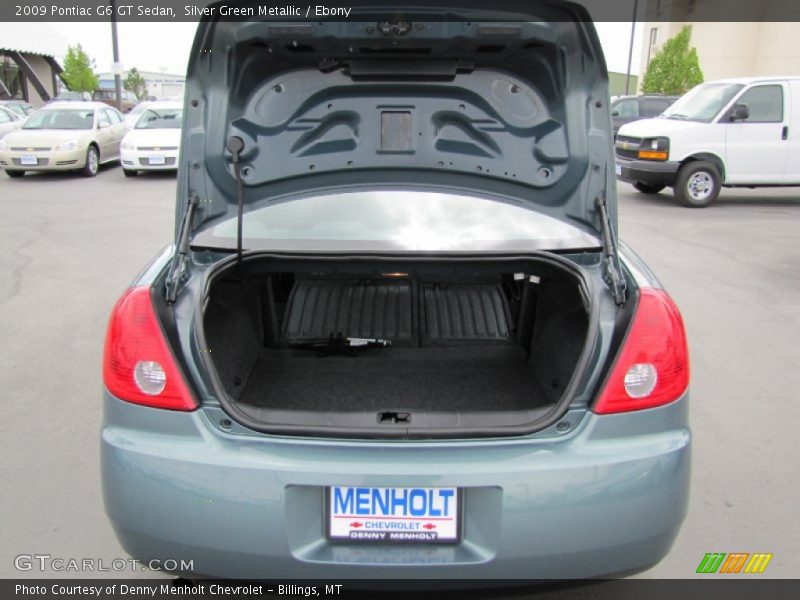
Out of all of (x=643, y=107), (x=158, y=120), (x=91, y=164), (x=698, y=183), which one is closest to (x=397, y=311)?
(x=698, y=183)

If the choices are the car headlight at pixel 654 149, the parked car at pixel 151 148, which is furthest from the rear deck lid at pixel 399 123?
the parked car at pixel 151 148

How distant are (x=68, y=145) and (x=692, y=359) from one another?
12.8m

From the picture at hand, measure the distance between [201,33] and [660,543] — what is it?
7.12 feet

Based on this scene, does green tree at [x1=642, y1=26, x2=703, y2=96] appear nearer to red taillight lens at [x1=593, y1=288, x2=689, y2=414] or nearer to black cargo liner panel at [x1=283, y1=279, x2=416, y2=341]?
black cargo liner panel at [x1=283, y1=279, x2=416, y2=341]

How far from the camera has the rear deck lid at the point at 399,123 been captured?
2422mm

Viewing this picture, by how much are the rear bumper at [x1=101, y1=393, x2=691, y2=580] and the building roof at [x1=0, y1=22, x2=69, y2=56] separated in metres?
47.5

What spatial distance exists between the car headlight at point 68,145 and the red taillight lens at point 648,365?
13.8m

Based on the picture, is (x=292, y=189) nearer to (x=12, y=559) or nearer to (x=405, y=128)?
(x=405, y=128)

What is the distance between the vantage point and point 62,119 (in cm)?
1432

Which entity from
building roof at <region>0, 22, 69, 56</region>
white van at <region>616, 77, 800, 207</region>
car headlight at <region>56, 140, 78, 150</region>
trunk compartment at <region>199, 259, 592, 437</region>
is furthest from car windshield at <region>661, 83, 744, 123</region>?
building roof at <region>0, 22, 69, 56</region>

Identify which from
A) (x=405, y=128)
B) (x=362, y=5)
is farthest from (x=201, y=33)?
(x=405, y=128)

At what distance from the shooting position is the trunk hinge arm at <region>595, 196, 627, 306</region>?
2188 millimetres

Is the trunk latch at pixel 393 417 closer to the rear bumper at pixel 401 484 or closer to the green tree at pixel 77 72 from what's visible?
the rear bumper at pixel 401 484

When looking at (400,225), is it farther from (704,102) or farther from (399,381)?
(704,102)
